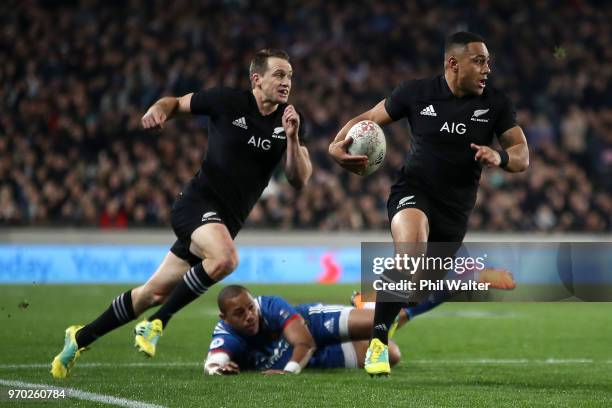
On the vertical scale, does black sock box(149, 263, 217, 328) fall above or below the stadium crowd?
below

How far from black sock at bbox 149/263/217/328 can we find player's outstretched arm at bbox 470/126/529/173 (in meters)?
2.09

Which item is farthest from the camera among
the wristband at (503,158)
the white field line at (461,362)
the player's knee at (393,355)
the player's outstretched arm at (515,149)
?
the white field line at (461,362)

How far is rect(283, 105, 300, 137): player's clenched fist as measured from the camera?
292 inches

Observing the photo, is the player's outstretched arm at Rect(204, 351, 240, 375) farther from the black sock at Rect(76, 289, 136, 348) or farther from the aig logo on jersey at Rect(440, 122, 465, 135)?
the aig logo on jersey at Rect(440, 122, 465, 135)

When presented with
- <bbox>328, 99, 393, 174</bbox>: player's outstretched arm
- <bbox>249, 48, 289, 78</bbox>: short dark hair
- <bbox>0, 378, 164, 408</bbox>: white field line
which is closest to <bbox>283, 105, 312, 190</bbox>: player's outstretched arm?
<bbox>328, 99, 393, 174</bbox>: player's outstretched arm

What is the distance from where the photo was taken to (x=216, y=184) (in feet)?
26.0

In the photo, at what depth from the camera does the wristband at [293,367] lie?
773cm

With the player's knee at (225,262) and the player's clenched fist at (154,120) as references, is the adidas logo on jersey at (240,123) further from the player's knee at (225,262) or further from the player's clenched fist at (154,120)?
the player's knee at (225,262)

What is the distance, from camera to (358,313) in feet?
26.8

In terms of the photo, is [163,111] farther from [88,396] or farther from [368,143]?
[88,396]

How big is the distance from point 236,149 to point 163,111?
2.15 feet

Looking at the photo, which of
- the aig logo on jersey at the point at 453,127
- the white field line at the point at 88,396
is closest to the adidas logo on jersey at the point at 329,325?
the aig logo on jersey at the point at 453,127

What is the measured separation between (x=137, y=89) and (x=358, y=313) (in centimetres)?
1479

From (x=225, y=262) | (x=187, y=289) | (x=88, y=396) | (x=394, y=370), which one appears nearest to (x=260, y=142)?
(x=225, y=262)
